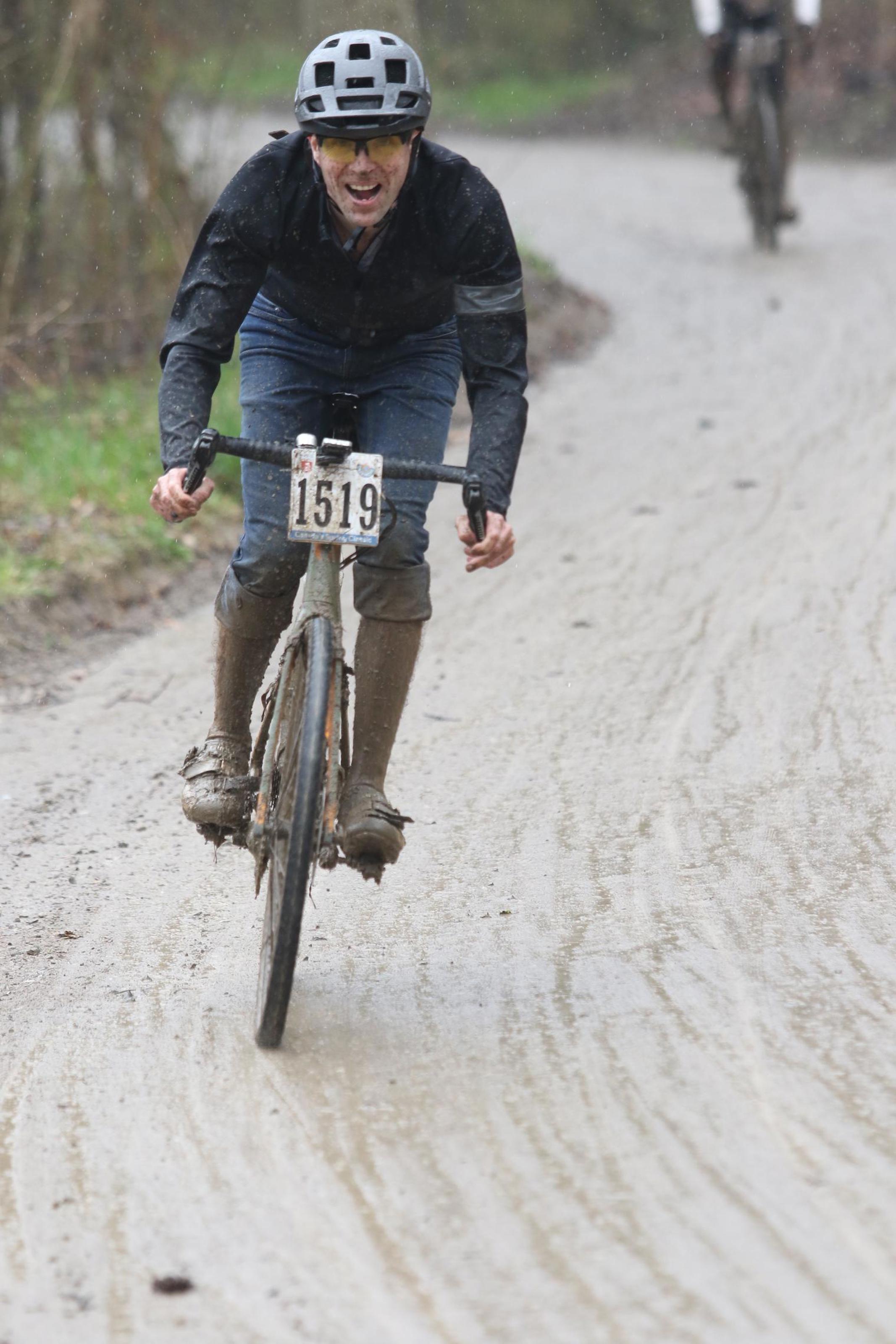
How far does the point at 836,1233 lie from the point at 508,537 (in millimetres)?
1690

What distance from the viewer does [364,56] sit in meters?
3.63

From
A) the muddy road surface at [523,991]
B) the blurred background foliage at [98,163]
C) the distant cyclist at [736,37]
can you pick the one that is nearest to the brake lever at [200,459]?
the muddy road surface at [523,991]

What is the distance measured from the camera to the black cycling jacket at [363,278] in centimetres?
378

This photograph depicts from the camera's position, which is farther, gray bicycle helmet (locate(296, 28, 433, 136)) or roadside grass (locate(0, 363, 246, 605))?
roadside grass (locate(0, 363, 246, 605))

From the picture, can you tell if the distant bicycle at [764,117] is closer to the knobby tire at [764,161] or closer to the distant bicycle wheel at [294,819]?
the knobby tire at [764,161]

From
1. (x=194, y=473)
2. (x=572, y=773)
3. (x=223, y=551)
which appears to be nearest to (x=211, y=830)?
(x=194, y=473)

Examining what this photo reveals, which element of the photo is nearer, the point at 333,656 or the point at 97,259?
the point at 333,656

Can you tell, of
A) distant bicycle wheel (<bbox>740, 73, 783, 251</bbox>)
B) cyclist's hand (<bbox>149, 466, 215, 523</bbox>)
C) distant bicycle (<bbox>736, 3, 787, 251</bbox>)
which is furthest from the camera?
distant bicycle wheel (<bbox>740, 73, 783, 251</bbox>)

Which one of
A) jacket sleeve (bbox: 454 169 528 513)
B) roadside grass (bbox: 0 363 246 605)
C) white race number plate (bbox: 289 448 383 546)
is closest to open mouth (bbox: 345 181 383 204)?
jacket sleeve (bbox: 454 169 528 513)

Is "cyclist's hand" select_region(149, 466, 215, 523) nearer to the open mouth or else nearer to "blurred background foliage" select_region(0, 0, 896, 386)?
the open mouth

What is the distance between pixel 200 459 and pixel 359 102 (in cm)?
89

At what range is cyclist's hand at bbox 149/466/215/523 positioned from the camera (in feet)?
11.7

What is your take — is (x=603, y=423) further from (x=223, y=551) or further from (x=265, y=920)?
(x=265, y=920)

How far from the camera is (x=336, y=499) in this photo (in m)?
3.65
